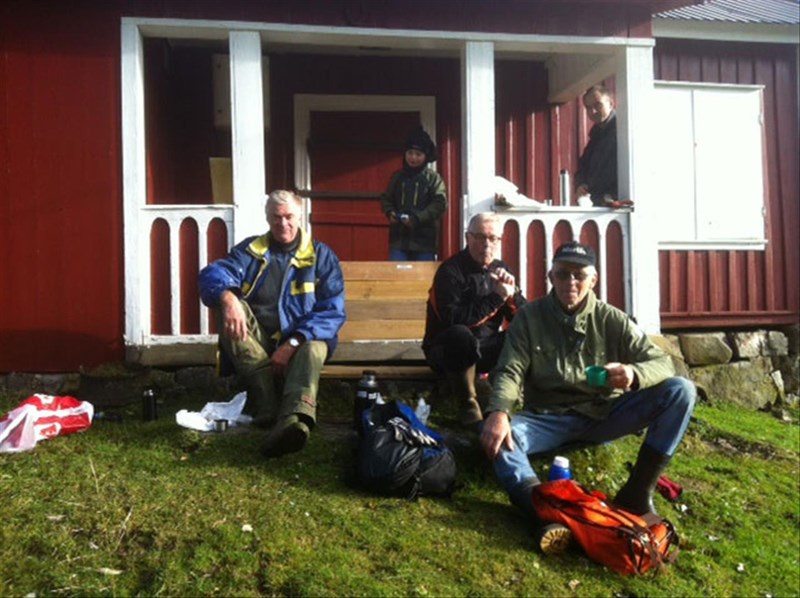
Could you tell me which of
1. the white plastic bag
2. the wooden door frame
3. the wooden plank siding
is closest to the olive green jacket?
the white plastic bag

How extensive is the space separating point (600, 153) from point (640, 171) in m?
0.47

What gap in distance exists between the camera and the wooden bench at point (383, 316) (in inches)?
204

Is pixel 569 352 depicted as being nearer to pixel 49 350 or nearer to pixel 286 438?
pixel 286 438

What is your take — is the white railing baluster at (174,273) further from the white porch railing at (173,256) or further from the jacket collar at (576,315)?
the jacket collar at (576,315)

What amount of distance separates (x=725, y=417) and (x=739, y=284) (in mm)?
1838

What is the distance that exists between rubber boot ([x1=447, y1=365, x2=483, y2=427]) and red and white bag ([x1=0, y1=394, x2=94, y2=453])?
2291mm

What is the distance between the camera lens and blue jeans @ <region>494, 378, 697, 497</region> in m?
3.17

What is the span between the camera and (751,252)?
725 centimetres

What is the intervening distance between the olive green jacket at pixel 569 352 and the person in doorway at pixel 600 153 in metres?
2.51

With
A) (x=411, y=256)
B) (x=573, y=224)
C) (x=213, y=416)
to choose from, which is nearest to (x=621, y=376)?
(x=213, y=416)

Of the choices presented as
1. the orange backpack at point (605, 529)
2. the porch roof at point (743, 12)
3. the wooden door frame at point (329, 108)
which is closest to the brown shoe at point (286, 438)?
the orange backpack at point (605, 529)

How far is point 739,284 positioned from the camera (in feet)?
23.4

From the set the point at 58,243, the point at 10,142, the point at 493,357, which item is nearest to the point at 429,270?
the point at 493,357

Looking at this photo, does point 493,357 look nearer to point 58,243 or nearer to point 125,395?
point 125,395
